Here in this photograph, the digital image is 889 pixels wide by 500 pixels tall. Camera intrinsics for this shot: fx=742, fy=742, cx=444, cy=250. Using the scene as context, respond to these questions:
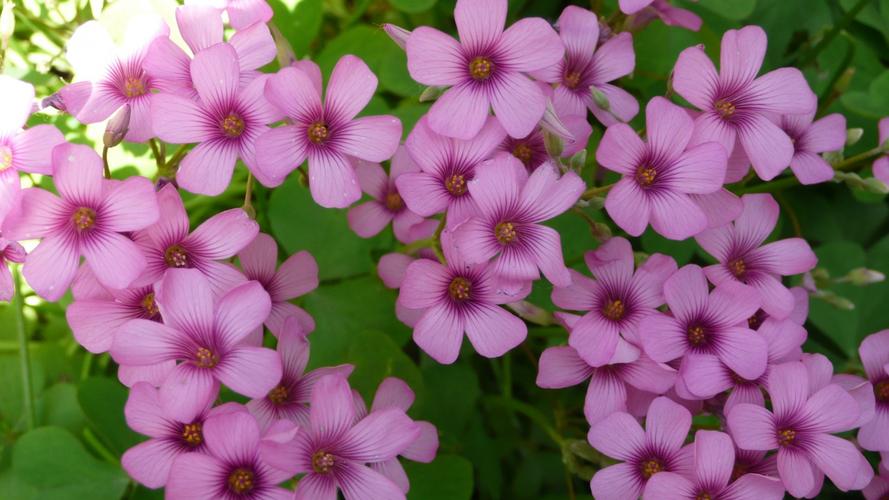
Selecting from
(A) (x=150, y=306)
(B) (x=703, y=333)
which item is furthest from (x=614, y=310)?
(A) (x=150, y=306)

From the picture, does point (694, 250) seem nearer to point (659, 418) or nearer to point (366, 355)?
point (659, 418)

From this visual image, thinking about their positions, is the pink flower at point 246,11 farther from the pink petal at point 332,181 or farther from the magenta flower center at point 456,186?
the magenta flower center at point 456,186

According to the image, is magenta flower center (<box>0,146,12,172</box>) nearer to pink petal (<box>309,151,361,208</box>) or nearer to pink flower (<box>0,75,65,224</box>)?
pink flower (<box>0,75,65,224</box>)

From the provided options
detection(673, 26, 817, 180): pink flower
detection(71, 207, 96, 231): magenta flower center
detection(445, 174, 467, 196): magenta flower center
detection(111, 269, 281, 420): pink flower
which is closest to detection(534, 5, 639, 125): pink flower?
detection(673, 26, 817, 180): pink flower

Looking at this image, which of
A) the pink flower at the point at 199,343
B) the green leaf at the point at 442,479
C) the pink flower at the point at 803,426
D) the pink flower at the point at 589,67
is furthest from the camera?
the green leaf at the point at 442,479

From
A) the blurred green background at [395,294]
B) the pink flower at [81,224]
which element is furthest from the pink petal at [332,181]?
the blurred green background at [395,294]

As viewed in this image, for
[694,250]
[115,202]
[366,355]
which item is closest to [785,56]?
[694,250]

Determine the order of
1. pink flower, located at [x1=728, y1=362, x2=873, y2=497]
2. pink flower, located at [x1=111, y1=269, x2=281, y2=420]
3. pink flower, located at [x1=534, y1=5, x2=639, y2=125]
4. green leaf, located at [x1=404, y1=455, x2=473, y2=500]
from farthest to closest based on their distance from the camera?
1. green leaf, located at [x1=404, y1=455, x2=473, y2=500]
2. pink flower, located at [x1=534, y1=5, x2=639, y2=125]
3. pink flower, located at [x1=728, y1=362, x2=873, y2=497]
4. pink flower, located at [x1=111, y1=269, x2=281, y2=420]
